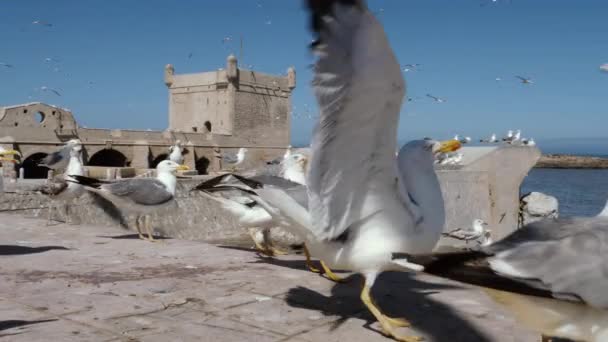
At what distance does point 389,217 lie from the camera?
337cm

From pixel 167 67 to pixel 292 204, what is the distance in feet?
197

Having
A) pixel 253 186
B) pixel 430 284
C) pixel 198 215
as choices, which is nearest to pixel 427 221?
pixel 430 284

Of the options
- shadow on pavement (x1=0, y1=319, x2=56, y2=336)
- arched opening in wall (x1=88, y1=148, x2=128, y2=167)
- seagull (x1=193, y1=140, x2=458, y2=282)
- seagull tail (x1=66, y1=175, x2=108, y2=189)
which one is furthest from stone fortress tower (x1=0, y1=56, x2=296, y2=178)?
shadow on pavement (x1=0, y1=319, x2=56, y2=336)

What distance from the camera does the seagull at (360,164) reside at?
259cm

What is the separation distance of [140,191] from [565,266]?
21.3 ft

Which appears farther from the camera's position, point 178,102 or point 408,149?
point 178,102

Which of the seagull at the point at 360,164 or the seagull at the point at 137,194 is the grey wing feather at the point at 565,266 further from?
the seagull at the point at 137,194

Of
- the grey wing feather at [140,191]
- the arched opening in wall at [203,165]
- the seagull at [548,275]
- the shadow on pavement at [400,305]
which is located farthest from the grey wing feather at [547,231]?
the arched opening in wall at [203,165]

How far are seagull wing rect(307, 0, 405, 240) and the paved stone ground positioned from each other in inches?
29.1

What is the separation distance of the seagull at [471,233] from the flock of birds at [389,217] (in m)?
3.04

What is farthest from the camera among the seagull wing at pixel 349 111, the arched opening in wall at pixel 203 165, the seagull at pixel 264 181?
the arched opening in wall at pixel 203 165

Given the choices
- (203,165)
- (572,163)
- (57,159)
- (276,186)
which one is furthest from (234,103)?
(572,163)

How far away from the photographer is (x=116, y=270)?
4.92 m

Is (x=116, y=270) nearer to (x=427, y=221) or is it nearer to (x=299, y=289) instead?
(x=299, y=289)
